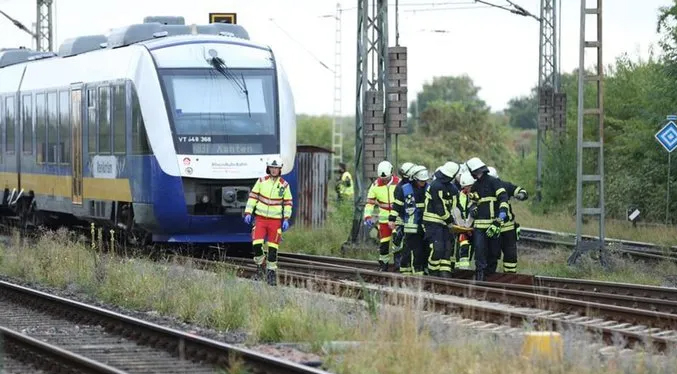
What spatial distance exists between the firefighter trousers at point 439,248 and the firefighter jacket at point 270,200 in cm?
192

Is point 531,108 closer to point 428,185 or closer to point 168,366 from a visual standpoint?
point 428,185

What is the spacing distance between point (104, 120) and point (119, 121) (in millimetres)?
816

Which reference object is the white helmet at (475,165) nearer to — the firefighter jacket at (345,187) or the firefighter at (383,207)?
the firefighter at (383,207)

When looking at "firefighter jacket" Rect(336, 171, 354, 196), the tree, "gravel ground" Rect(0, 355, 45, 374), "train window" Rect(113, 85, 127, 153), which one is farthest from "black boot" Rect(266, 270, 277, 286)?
the tree

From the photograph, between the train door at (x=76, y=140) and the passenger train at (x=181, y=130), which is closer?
the passenger train at (x=181, y=130)

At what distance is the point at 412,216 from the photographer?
19703mm

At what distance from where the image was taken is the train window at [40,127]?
2666 centimetres

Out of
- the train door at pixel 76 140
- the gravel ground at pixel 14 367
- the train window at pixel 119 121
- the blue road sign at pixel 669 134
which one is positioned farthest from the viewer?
the blue road sign at pixel 669 134

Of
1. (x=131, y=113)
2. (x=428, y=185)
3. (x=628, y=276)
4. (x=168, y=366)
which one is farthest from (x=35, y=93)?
(x=168, y=366)

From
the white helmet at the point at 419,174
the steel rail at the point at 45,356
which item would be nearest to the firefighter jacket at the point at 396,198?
the white helmet at the point at 419,174

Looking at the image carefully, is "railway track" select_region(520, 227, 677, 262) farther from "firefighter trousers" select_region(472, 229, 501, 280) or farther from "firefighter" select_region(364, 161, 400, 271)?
"firefighter trousers" select_region(472, 229, 501, 280)

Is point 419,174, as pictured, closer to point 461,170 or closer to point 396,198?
point 396,198

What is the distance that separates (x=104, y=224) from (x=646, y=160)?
18.5 metres

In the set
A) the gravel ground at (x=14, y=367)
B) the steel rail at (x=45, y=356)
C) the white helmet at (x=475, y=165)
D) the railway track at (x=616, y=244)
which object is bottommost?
the railway track at (x=616, y=244)
